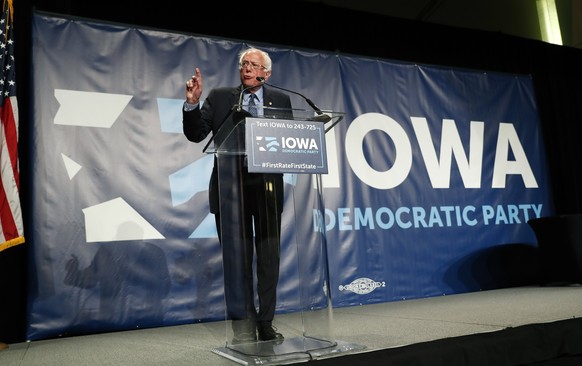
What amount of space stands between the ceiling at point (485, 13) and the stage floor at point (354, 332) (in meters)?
2.88

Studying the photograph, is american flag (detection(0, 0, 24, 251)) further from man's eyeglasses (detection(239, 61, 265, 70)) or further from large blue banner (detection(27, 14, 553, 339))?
man's eyeglasses (detection(239, 61, 265, 70))

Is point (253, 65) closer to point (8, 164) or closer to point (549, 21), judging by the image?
point (8, 164)

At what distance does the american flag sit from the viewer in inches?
111

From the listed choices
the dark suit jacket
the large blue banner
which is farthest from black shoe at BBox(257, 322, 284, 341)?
the dark suit jacket

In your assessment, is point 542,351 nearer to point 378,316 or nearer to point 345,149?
point 378,316

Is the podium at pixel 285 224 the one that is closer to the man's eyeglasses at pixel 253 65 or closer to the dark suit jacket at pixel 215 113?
the dark suit jacket at pixel 215 113

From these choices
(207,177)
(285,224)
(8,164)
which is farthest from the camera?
(207,177)

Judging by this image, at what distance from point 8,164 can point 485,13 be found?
4710mm

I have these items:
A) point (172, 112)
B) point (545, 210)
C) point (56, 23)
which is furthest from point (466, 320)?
point (56, 23)

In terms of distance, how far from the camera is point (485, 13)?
5289mm

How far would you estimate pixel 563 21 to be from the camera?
5.87 metres

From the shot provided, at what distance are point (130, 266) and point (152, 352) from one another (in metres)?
1.20

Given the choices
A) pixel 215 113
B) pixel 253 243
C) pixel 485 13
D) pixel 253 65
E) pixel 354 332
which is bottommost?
pixel 354 332

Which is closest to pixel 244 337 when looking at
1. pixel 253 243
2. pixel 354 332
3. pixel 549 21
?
pixel 253 243
